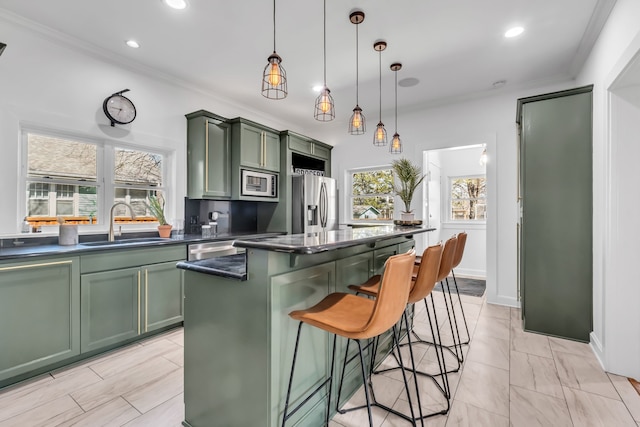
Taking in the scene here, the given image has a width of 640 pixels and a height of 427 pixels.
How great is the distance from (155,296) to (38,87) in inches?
83.3

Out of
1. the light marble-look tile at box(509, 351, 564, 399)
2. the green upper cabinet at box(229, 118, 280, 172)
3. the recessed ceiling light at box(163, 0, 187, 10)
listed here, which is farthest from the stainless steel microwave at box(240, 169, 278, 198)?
the light marble-look tile at box(509, 351, 564, 399)

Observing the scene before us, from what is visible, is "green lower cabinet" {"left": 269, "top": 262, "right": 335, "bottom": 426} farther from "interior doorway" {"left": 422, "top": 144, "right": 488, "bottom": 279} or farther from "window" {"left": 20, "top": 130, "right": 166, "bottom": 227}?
"interior doorway" {"left": 422, "top": 144, "right": 488, "bottom": 279}

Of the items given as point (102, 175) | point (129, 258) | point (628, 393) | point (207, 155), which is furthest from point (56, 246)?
point (628, 393)

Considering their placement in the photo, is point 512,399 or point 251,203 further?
point 251,203

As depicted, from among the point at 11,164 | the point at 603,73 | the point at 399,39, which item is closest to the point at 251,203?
the point at 11,164

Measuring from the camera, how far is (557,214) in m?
2.80

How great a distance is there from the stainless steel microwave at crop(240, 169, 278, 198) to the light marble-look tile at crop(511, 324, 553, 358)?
3.38 meters

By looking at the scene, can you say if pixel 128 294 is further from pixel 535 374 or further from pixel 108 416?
pixel 535 374

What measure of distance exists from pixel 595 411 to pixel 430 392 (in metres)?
0.96

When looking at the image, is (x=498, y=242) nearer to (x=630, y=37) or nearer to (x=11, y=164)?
(x=630, y=37)

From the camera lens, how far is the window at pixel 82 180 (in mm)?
2695

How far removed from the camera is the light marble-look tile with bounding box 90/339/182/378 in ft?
7.39

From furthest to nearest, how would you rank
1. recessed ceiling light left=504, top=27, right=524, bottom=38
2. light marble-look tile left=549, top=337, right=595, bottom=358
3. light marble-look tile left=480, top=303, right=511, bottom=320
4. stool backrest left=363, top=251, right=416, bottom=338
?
light marble-look tile left=480, top=303, right=511, bottom=320
recessed ceiling light left=504, top=27, right=524, bottom=38
light marble-look tile left=549, top=337, right=595, bottom=358
stool backrest left=363, top=251, right=416, bottom=338

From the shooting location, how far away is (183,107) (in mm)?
3701
